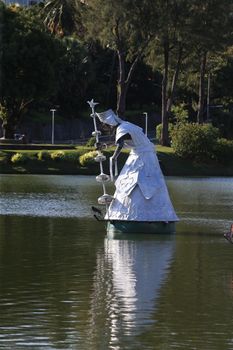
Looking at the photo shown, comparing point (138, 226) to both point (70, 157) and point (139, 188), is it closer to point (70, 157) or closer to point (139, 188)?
point (139, 188)

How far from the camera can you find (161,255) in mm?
27562

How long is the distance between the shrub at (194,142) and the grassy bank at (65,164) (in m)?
0.80

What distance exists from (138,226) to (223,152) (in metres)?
56.3

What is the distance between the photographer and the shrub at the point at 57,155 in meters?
79.6

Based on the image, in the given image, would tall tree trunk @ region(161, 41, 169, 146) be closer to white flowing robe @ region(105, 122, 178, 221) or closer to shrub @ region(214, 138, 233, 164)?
shrub @ region(214, 138, 233, 164)

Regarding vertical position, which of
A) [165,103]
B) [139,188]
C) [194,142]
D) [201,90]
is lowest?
[139,188]

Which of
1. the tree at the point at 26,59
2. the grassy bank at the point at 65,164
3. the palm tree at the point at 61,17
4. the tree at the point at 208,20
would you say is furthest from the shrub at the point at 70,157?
the palm tree at the point at 61,17

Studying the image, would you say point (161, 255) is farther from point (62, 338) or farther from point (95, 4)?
point (95, 4)

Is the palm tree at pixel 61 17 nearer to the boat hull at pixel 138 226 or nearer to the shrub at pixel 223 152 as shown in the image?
the shrub at pixel 223 152

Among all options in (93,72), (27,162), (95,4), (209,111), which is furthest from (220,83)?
(27,162)

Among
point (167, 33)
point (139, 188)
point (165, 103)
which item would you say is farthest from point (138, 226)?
point (165, 103)

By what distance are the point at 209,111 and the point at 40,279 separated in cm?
10026

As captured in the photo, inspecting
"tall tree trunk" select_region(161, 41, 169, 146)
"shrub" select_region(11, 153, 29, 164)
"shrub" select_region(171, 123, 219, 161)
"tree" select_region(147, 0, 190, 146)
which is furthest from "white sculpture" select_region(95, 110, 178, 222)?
"tall tree trunk" select_region(161, 41, 169, 146)

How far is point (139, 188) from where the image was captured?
30.8 m
